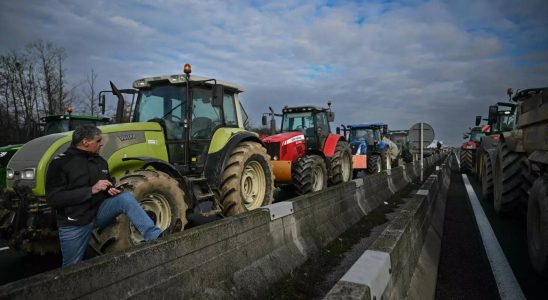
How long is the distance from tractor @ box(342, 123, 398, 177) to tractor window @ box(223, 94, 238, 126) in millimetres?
9708

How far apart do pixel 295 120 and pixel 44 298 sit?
10568mm

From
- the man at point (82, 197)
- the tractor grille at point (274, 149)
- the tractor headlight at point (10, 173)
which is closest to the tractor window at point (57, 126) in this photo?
the tractor grille at point (274, 149)

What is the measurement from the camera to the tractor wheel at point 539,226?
3676mm

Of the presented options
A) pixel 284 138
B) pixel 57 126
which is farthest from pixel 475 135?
pixel 57 126

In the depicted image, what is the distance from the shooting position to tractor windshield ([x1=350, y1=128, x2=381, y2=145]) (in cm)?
1967

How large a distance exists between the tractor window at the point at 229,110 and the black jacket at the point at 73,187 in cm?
360

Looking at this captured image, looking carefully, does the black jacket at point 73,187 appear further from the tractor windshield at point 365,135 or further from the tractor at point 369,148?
the tractor windshield at point 365,135

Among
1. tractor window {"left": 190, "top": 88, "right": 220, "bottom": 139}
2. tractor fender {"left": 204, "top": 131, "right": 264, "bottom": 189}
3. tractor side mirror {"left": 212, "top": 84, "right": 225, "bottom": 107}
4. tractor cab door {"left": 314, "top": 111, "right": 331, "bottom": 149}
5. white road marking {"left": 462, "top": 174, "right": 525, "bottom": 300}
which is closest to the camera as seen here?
white road marking {"left": 462, "top": 174, "right": 525, "bottom": 300}

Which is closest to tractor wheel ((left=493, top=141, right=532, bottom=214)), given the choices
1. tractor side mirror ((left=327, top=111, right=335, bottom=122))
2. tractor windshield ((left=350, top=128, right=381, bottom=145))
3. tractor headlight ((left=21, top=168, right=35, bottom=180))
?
tractor side mirror ((left=327, top=111, right=335, bottom=122))

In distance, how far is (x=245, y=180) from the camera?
6.87m

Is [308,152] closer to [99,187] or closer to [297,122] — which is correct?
[297,122]

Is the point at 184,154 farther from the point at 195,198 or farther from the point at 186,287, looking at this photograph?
the point at 186,287

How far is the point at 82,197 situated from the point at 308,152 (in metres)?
8.26

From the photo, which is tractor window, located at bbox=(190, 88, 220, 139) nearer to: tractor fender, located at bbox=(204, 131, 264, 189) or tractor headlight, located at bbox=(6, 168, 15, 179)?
tractor fender, located at bbox=(204, 131, 264, 189)
